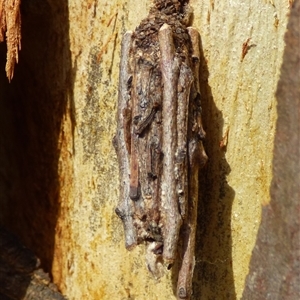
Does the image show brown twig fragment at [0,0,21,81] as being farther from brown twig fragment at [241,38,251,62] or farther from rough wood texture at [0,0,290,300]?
brown twig fragment at [241,38,251,62]

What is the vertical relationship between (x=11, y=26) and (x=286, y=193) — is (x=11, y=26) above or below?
above

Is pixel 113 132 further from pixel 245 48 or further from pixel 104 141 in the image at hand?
pixel 245 48

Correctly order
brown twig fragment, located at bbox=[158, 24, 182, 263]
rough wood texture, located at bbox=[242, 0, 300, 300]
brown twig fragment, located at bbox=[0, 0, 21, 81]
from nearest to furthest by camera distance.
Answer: rough wood texture, located at bbox=[242, 0, 300, 300] → brown twig fragment, located at bbox=[158, 24, 182, 263] → brown twig fragment, located at bbox=[0, 0, 21, 81]

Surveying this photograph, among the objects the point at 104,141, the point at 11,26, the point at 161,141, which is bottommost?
the point at 104,141

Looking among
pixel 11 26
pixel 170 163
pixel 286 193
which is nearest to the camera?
pixel 286 193

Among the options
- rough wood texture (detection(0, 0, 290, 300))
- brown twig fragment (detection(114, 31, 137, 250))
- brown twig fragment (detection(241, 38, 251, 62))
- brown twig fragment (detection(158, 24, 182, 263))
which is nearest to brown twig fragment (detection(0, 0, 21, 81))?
rough wood texture (detection(0, 0, 290, 300))

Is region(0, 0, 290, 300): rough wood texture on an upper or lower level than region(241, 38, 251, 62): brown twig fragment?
lower

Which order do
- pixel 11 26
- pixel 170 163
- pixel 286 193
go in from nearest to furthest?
pixel 286 193 < pixel 170 163 < pixel 11 26

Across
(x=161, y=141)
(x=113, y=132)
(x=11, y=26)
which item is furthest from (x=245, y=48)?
(x=11, y=26)

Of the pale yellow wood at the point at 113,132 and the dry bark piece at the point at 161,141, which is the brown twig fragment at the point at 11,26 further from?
the dry bark piece at the point at 161,141

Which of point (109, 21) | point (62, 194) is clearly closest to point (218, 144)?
point (109, 21)
